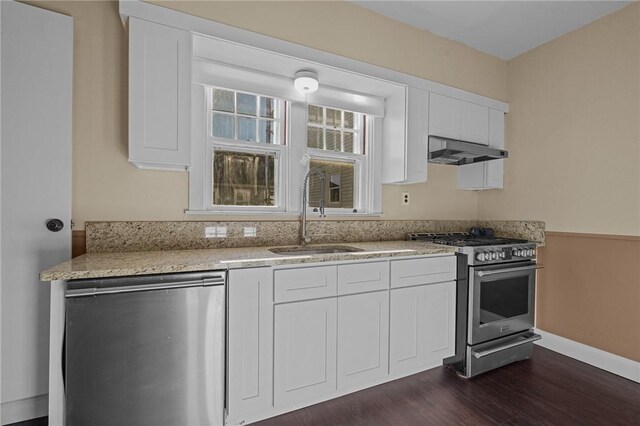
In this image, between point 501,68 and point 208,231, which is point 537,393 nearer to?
point 208,231

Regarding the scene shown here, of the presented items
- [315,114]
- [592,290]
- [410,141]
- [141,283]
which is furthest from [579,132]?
[141,283]

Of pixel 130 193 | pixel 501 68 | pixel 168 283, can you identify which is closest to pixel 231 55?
pixel 130 193

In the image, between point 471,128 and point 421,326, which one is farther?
point 471,128

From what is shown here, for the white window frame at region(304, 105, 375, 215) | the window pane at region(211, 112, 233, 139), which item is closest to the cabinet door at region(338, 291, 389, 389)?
the white window frame at region(304, 105, 375, 215)

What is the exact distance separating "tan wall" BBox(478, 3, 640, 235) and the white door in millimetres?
3811

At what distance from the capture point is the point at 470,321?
237 centimetres

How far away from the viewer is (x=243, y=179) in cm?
248

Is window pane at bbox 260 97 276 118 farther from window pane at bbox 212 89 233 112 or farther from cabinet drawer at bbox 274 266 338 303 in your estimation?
cabinet drawer at bbox 274 266 338 303

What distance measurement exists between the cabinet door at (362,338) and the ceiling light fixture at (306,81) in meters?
1.58

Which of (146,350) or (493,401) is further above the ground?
(146,350)

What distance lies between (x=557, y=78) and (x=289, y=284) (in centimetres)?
313

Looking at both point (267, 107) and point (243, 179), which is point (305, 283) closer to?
point (243, 179)

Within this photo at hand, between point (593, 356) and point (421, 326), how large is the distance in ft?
5.29

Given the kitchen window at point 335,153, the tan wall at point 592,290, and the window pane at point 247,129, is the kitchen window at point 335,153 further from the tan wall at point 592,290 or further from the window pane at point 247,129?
the tan wall at point 592,290
